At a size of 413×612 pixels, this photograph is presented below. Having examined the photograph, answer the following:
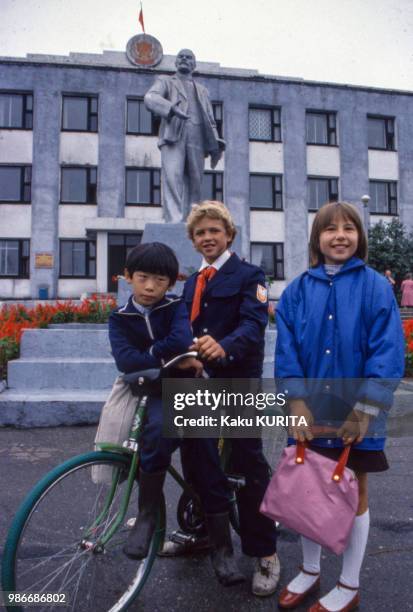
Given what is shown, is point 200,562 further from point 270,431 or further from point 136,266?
point 136,266

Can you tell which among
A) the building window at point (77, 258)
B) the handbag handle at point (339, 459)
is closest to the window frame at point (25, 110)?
the building window at point (77, 258)

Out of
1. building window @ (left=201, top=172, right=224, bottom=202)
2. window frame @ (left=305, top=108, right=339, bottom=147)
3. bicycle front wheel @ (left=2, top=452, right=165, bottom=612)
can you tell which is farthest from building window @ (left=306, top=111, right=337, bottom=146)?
bicycle front wheel @ (left=2, top=452, right=165, bottom=612)

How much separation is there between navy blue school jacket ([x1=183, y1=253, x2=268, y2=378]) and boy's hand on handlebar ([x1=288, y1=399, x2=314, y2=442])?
39 centimetres

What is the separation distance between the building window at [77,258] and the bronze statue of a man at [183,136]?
17.1 metres

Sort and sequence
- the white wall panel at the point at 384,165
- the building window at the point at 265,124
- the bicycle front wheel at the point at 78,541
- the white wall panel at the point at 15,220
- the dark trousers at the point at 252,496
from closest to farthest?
the bicycle front wheel at the point at 78,541
the dark trousers at the point at 252,496
the white wall panel at the point at 15,220
the building window at the point at 265,124
the white wall panel at the point at 384,165

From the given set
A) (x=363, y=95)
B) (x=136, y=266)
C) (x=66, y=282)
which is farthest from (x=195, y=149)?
(x=363, y=95)

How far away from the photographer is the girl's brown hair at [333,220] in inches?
91.3

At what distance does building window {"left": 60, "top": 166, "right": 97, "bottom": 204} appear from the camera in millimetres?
25109

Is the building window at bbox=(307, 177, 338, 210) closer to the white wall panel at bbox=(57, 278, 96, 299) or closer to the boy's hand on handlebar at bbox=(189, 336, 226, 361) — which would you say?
the white wall panel at bbox=(57, 278, 96, 299)

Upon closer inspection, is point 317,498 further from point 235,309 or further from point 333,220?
point 333,220

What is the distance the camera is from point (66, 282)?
24859 millimetres

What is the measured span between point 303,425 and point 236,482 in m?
0.58

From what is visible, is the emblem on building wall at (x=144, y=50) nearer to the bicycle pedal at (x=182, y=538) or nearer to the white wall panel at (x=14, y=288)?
the white wall panel at (x=14, y=288)

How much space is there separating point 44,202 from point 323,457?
2506 cm
